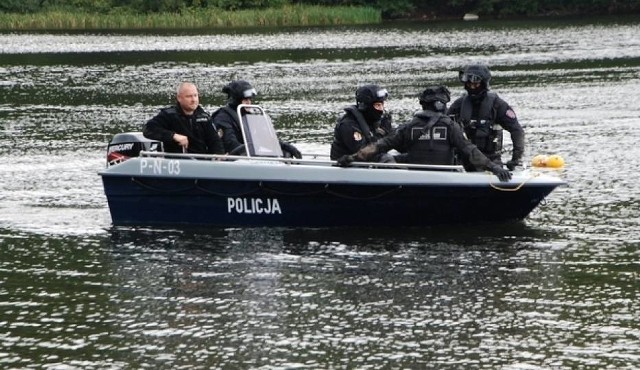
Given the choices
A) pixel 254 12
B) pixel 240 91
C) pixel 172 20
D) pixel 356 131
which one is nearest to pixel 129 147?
pixel 240 91

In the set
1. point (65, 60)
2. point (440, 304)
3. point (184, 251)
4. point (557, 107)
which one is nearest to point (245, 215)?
point (184, 251)

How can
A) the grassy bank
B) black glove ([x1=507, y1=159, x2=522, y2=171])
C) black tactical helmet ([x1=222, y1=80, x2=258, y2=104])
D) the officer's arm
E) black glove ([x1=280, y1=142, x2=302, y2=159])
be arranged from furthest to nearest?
the grassy bank → black glove ([x1=280, y1=142, x2=302, y2=159]) → black tactical helmet ([x1=222, y1=80, x2=258, y2=104]) → the officer's arm → black glove ([x1=507, y1=159, x2=522, y2=171])

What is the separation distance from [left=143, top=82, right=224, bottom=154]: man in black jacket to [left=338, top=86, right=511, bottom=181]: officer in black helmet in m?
1.70

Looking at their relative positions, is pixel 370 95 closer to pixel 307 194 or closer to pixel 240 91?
pixel 307 194

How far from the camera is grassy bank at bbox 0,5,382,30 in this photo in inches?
2579

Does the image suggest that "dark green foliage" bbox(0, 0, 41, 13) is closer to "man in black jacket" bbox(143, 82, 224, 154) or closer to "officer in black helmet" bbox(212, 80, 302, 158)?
"officer in black helmet" bbox(212, 80, 302, 158)

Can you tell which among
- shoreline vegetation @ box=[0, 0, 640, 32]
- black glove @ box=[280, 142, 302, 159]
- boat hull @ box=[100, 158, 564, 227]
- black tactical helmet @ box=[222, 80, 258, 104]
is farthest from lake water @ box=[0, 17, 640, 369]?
shoreline vegetation @ box=[0, 0, 640, 32]

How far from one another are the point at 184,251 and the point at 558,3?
68.3 m

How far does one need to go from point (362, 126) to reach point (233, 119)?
1.68 meters

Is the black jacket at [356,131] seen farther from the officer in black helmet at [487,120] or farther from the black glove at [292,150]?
the black glove at [292,150]

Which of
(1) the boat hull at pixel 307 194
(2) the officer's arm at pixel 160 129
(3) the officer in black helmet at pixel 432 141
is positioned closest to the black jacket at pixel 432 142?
(3) the officer in black helmet at pixel 432 141

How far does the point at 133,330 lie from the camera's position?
10195 millimetres

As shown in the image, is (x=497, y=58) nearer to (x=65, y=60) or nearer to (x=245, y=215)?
(x=65, y=60)

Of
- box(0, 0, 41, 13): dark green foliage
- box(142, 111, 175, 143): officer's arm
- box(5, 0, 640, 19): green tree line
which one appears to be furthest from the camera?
box(5, 0, 640, 19): green tree line
